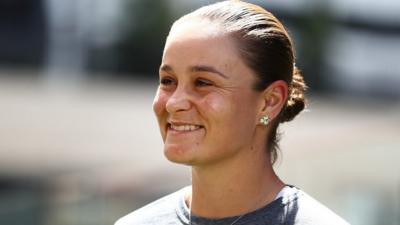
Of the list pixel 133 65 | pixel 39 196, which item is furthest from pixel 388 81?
pixel 39 196

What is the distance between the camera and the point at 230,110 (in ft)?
9.66

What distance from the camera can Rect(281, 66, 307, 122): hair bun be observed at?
10.3 feet

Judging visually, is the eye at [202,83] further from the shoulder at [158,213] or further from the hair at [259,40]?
the shoulder at [158,213]

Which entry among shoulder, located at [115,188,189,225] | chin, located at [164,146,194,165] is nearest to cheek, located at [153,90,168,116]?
chin, located at [164,146,194,165]

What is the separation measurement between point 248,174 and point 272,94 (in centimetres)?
23

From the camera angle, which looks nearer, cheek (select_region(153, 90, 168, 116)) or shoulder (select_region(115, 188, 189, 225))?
cheek (select_region(153, 90, 168, 116))

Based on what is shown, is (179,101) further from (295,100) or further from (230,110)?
(295,100)

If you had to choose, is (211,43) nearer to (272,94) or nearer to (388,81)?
(272,94)

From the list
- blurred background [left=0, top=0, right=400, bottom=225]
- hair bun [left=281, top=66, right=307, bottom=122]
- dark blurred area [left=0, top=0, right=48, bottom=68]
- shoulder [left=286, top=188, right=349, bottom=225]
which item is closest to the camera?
shoulder [left=286, top=188, right=349, bottom=225]

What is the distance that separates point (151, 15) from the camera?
37.4 metres

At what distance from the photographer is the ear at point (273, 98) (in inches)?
119

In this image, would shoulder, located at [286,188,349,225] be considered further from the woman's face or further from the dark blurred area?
the dark blurred area

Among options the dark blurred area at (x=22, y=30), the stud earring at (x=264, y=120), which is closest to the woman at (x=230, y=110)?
the stud earring at (x=264, y=120)

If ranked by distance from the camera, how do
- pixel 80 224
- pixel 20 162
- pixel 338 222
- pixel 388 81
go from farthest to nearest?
pixel 388 81 → pixel 20 162 → pixel 80 224 → pixel 338 222
